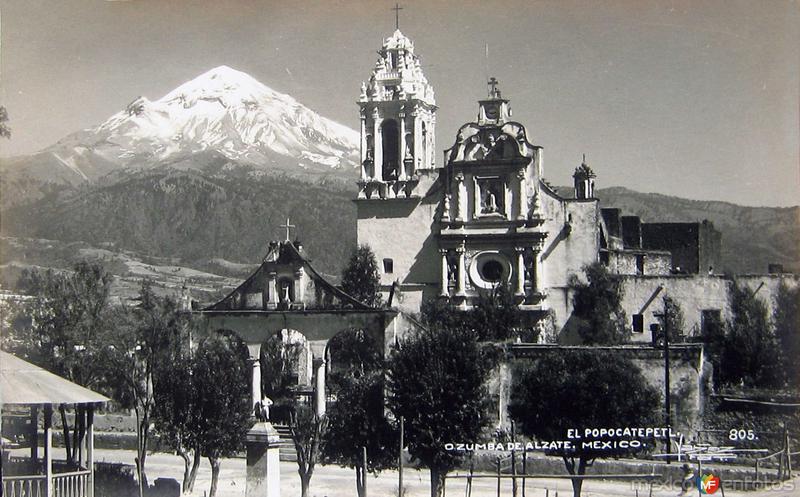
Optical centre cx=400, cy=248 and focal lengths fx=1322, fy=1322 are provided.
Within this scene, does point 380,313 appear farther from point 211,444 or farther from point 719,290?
point 719,290

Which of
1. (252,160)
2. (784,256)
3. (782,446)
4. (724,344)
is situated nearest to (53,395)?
(782,446)

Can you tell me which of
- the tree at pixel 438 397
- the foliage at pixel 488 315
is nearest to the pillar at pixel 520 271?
Answer: the foliage at pixel 488 315

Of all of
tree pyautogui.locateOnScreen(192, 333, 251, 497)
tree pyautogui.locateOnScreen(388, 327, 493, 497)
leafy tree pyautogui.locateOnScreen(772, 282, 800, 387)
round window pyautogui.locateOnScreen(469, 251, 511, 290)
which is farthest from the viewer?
round window pyautogui.locateOnScreen(469, 251, 511, 290)

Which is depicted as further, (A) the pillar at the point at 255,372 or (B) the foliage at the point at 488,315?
(B) the foliage at the point at 488,315

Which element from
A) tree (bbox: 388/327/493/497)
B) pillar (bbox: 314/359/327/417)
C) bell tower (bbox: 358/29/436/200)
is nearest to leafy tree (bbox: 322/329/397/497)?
tree (bbox: 388/327/493/497)

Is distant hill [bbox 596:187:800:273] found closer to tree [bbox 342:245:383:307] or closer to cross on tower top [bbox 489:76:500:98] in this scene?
cross on tower top [bbox 489:76:500:98]

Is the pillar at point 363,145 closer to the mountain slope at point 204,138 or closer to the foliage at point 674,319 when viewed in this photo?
the mountain slope at point 204,138

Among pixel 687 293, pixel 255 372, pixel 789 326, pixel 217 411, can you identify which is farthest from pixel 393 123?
pixel 217 411
